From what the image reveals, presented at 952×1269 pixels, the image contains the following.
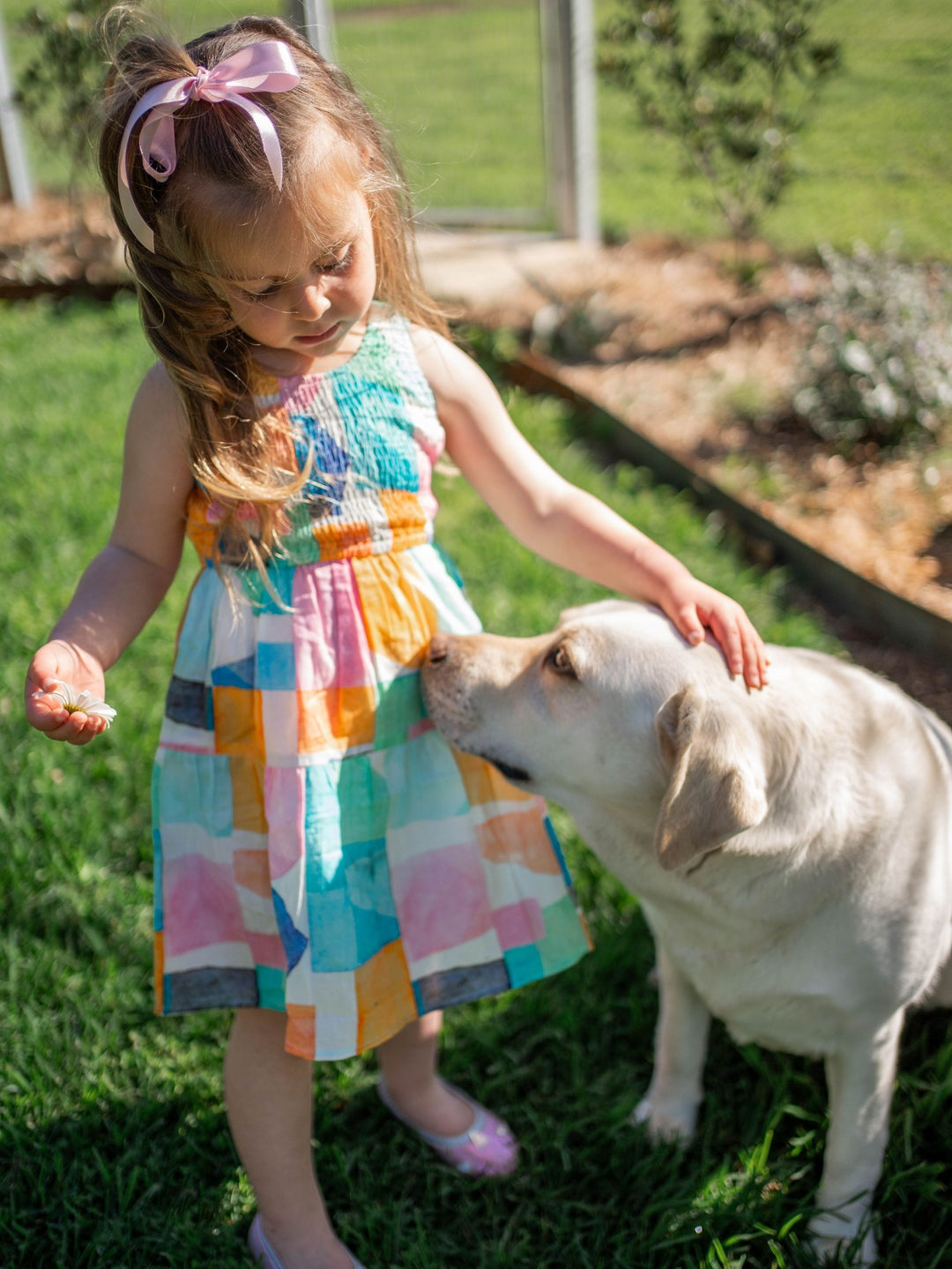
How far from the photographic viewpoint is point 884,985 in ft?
6.58

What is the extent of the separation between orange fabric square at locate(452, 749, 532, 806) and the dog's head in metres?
0.09

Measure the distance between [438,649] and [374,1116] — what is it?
1133 millimetres

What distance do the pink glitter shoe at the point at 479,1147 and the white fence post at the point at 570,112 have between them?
21.9ft

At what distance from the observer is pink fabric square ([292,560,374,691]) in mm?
1933

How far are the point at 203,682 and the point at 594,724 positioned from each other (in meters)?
0.74

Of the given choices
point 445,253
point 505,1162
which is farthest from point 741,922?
point 445,253

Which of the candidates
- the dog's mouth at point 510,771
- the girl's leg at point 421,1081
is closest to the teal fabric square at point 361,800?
the dog's mouth at point 510,771

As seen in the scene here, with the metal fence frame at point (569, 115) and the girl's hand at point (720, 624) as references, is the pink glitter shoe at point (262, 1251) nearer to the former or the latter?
the girl's hand at point (720, 624)

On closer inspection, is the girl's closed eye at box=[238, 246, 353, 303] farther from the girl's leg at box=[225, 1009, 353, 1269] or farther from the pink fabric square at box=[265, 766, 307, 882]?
the girl's leg at box=[225, 1009, 353, 1269]

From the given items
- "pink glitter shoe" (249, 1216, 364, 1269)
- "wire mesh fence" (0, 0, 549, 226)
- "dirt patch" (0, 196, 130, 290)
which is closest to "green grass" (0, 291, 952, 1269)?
"pink glitter shoe" (249, 1216, 364, 1269)

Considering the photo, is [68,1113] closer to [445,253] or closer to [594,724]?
[594,724]

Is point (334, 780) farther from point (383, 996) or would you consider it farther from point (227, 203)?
point (227, 203)

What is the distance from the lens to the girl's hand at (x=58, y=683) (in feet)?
5.40

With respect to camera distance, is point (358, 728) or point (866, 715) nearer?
point (358, 728)
